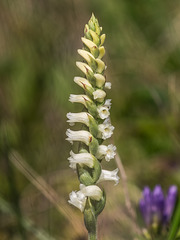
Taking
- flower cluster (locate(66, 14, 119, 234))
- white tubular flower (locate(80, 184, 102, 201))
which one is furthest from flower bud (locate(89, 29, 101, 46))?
white tubular flower (locate(80, 184, 102, 201))

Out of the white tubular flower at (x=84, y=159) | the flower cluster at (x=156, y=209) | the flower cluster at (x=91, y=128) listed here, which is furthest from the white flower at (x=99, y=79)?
the flower cluster at (x=156, y=209)

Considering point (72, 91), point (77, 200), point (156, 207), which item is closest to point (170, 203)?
point (156, 207)

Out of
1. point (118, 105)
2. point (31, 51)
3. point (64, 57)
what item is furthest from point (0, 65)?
point (118, 105)

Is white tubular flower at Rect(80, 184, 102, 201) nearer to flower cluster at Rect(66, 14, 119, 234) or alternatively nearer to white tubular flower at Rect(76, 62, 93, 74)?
flower cluster at Rect(66, 14, 119, 234)

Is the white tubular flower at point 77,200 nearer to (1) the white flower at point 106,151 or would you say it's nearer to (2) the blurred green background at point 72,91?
(1) the white flower at point 106,151

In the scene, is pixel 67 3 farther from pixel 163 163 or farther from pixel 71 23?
pixel 163 163

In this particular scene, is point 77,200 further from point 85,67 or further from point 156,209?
point 156,209

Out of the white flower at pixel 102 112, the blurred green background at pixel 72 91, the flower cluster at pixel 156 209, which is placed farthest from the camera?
the blurred green background at pixel 72 91
